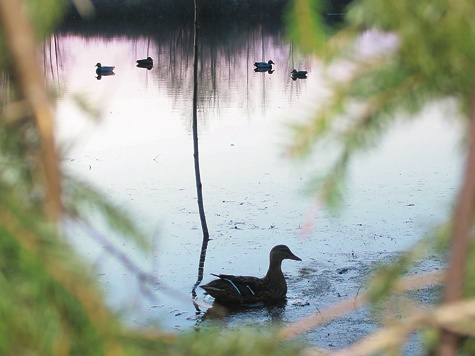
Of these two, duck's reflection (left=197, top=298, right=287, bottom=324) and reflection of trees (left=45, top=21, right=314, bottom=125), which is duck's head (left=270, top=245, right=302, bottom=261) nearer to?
duck's reflection (left=197, top=298, right=287, bottom=324)

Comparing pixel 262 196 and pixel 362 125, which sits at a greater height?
pixel 362 125

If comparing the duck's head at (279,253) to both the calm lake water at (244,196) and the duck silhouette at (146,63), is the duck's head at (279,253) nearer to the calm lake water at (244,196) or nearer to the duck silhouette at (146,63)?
the calm lake water at (244,196)

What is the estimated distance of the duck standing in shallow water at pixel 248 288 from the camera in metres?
4.72

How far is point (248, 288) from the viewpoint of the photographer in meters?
4.77

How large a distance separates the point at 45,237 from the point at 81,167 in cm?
769

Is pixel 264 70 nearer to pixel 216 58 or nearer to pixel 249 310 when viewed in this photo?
pixel 216 58

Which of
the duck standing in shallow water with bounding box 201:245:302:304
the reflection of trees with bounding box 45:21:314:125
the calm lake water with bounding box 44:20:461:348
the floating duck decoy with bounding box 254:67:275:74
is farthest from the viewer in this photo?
the floating duck decoy with bounding box 254:67:275:74

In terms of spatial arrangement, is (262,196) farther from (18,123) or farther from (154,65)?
(154,65)

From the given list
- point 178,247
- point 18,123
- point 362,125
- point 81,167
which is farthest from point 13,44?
point 81,167

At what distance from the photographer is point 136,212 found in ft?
1.32

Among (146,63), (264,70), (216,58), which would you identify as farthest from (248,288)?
(146,63)

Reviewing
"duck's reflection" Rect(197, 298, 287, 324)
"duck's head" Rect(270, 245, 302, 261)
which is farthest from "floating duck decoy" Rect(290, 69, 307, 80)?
"duck's reflection" Rect(197, 298, 287, 324)

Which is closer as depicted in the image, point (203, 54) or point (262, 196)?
point (262, 196)

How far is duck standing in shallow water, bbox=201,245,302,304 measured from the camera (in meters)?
4.72
